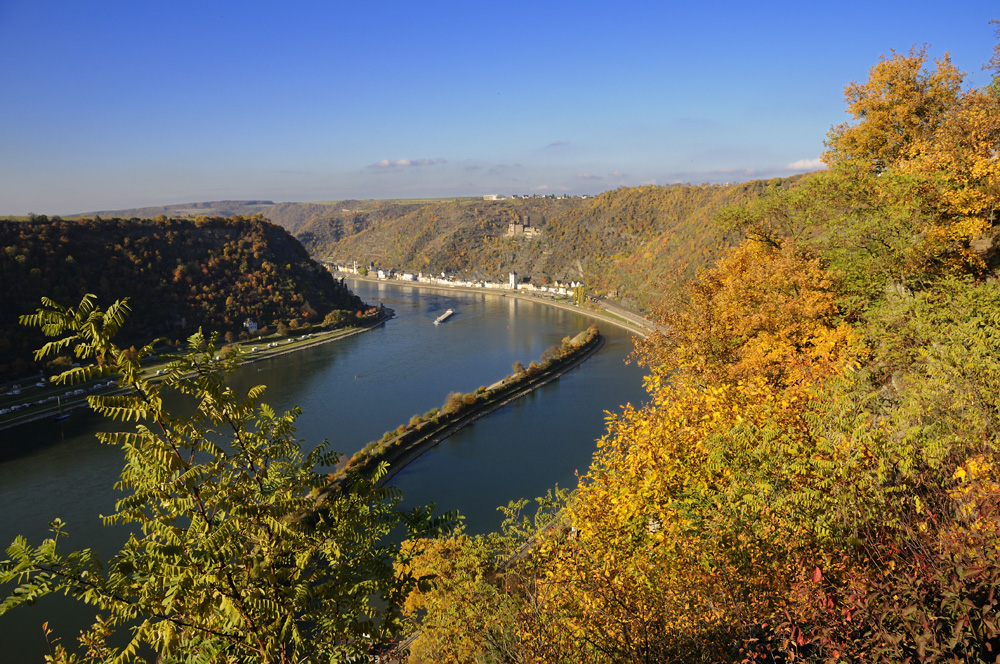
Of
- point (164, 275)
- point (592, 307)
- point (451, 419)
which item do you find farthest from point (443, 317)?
point (451, 419)

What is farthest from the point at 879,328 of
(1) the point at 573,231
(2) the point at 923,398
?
(1) the point at 573,231

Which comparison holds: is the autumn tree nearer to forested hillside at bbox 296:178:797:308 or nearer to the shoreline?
the shoreline

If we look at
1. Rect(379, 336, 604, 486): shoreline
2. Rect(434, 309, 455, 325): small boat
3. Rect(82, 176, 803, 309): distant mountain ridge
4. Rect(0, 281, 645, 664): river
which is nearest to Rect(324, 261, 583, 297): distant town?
Rect(82, 176, 803, 309): distant mountain ridge

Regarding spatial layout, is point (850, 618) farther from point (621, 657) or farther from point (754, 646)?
point (621, 657)

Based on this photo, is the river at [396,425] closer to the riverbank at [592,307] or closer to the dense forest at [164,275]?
the riverbank at [592,307]

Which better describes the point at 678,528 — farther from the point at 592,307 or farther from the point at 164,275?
the point at 592,307

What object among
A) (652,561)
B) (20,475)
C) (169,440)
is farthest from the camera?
(20,475)
